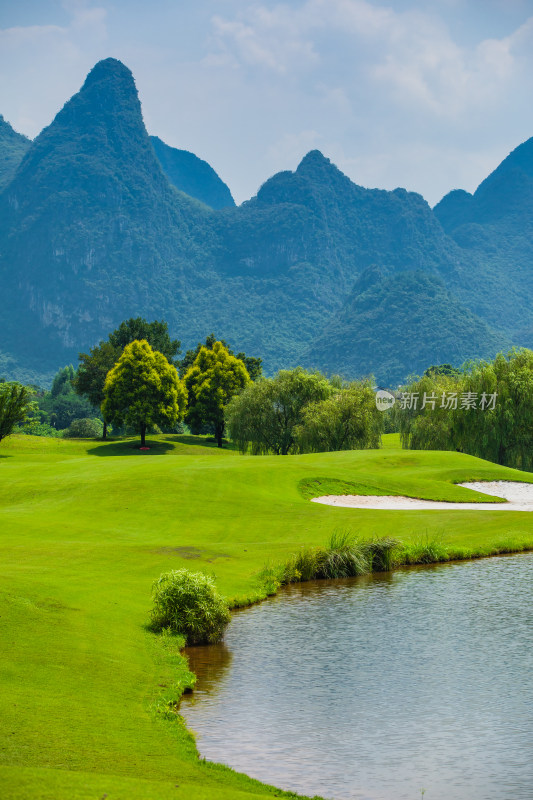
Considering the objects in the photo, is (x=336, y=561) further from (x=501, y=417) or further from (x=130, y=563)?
(x=501, y=417)

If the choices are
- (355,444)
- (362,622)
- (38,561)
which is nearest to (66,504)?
(38,561)

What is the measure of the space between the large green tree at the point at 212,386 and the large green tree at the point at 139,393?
1549 cm

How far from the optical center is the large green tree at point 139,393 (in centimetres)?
8156

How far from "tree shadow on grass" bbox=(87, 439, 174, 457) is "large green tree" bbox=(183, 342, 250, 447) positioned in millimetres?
10126

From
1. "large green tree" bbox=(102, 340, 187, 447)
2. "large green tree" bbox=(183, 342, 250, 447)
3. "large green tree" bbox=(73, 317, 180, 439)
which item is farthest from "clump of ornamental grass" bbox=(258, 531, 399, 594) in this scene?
"large green tree" bbox=(73, 317, 180, 439)

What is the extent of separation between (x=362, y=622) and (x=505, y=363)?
52357 millimetres

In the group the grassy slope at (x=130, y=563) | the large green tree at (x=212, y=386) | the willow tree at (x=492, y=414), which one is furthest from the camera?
the large green tree at (x=212, y=386)

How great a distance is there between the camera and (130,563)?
25.8 metres

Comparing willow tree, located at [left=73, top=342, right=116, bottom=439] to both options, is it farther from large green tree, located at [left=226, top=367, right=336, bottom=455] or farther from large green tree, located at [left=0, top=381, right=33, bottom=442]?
large green tree, located at [left=0, top=381, right=33, bottom=442]

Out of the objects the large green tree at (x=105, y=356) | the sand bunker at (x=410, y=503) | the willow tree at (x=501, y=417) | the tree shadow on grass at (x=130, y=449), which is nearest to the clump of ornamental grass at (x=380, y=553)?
the sand bunker at (x=410, y=503)

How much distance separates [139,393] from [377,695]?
67933 millimetres

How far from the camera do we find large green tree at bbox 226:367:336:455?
78.9 meters

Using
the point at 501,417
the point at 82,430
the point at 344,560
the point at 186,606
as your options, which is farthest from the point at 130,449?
the point at 186,606

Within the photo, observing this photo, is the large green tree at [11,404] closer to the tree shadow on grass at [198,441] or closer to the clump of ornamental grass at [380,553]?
the tree shadow on grass at [198,441]
